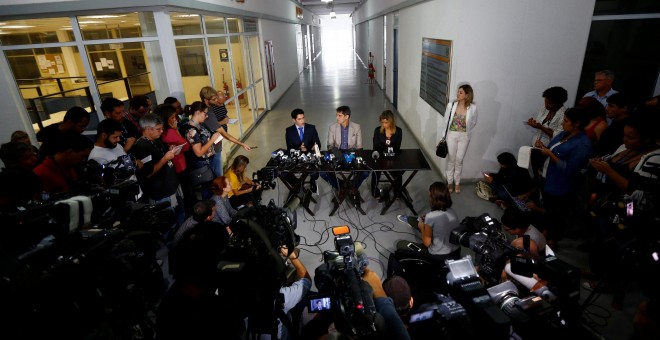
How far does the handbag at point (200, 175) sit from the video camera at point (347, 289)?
2.65 m

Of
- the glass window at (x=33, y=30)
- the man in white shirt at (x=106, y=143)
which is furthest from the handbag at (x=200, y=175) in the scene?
the glass window at (x=33, y=30)

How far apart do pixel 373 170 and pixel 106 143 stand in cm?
273

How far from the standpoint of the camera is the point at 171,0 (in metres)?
4.25

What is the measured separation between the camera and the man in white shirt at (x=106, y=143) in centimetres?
293

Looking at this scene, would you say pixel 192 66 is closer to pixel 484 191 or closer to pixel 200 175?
pixel 200 175

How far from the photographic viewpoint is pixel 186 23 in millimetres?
6086

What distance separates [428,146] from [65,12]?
576cm

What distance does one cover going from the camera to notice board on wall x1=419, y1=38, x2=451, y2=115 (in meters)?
4.68

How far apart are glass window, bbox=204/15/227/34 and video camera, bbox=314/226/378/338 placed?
620 cm

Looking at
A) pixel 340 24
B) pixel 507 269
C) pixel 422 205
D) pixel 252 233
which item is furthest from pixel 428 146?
pixel 340 24

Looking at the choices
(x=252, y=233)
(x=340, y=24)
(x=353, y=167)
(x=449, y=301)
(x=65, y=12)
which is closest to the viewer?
(x=449, y=301)

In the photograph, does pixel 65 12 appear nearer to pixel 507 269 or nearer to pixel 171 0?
pixel 171 0

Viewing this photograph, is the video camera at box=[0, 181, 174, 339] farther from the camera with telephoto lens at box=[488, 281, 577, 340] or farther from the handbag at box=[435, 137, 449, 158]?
the handbag at box=[435, 137, 449, 158]

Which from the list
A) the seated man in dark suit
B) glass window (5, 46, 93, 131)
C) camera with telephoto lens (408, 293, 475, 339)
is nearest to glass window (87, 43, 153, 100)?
glass window (5, 46, 93, 131)
